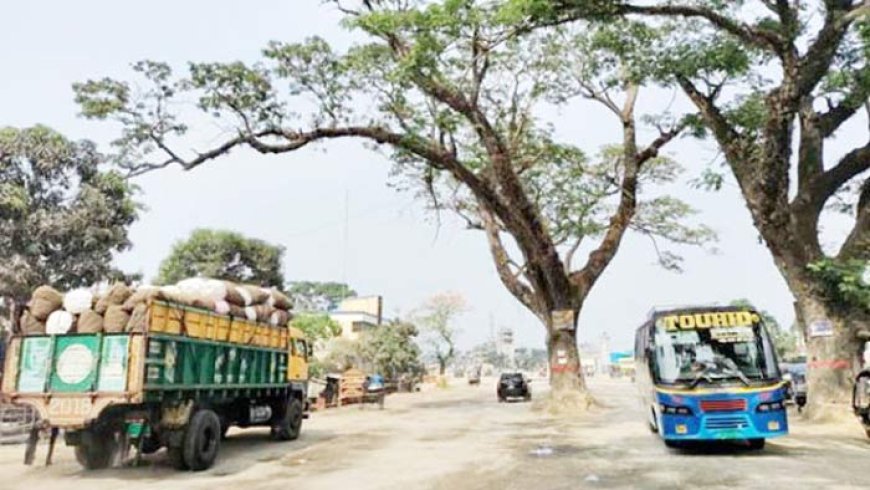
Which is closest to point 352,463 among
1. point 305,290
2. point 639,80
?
point 639,80

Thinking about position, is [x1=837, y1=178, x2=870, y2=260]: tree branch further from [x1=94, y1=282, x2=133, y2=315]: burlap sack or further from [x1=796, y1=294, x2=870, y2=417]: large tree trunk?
[x1=94, y1=282, x2=133, y2=315]: burlap sack

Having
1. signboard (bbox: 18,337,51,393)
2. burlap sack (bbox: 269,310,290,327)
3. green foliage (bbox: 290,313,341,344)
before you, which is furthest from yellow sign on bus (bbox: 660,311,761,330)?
green foliage (bbox: 290,313,341,344)

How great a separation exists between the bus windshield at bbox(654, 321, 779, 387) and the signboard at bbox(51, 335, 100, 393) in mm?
8620

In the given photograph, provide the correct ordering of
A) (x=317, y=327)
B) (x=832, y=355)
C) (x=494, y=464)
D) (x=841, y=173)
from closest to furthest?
(x=494, y=464), (x=832, y=355), (x=841, y=173), (x=317, y=327)

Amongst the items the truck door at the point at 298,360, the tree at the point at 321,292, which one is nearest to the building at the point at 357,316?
the tree at the point at 321,292

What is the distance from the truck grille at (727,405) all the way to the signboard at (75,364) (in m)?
9.04

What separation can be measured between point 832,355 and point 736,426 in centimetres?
831

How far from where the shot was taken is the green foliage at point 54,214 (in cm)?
1914

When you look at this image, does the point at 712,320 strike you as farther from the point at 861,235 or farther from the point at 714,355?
the point at 861,235

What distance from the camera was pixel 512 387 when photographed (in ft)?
106

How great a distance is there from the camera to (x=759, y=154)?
58.4 ft

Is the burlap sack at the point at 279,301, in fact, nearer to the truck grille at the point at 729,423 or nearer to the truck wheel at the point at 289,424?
the truck wheel at the point at 289,424

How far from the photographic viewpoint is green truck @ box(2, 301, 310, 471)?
9758 millimetres

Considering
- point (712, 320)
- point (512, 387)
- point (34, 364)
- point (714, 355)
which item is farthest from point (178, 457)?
point (512, 387)
